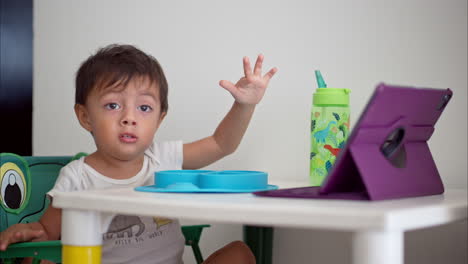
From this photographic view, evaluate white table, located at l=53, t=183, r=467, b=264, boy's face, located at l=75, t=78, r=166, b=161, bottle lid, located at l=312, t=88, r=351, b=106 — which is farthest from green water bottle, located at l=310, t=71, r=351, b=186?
boy's face, located at l=75, t=78, r=166, b=161

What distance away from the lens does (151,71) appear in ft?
4.28

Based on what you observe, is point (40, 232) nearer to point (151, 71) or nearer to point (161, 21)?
point (151, 71)

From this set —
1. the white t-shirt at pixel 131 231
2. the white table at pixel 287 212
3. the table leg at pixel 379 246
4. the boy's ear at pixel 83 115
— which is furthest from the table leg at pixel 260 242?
the table leg at pixel 379 246

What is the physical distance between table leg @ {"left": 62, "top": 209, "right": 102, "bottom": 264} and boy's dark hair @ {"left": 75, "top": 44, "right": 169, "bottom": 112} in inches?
17.1

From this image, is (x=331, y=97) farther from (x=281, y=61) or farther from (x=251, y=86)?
(x=281, y=61)

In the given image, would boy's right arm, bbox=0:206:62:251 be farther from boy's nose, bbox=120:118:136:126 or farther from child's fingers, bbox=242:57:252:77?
child's fingers, bbox=242:57:252:77

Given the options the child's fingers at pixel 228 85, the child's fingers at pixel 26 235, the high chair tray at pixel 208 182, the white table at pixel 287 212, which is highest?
the child's fingers at pixel 228 85

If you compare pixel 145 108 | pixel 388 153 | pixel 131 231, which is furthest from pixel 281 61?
pixel 388 153

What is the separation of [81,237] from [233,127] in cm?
57

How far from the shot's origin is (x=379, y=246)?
2.19 ft

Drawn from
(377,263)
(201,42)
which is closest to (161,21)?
(201,42)

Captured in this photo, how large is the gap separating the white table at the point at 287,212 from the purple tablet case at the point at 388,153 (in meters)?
0.02

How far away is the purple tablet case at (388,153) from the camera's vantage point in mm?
783

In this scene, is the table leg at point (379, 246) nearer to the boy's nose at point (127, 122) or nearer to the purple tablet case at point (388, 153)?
the purple tablet case at point (388, 153)
